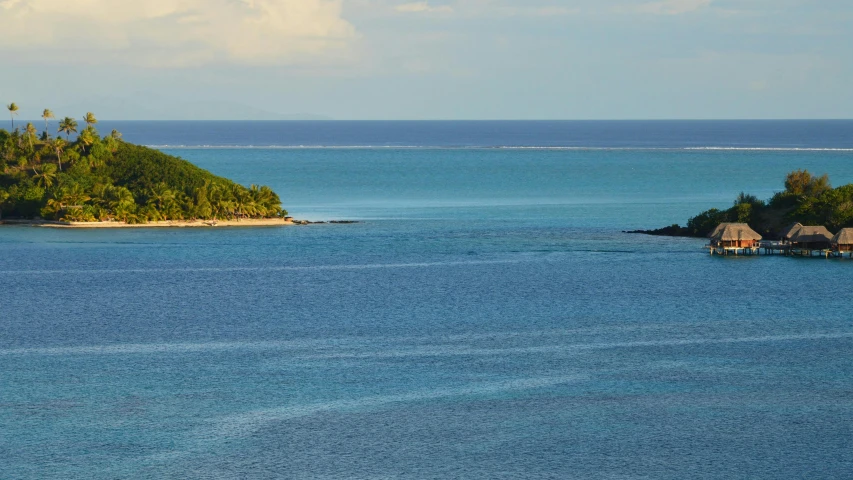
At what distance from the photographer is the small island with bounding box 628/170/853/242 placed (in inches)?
4087

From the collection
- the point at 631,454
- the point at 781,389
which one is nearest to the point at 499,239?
the point at 781,389

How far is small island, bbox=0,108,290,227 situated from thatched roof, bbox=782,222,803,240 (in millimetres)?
52119

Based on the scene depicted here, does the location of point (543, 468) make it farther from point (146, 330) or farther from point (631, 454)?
point (146, 330)

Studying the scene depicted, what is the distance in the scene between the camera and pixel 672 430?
154 feet

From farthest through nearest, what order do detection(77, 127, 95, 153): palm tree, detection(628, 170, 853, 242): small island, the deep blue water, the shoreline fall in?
detection(77, 127, 95, 153): palm tree
the shoreline
detection(628, 170, 853, 242): small island
the deep blue water

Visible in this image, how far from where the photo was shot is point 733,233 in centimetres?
10056

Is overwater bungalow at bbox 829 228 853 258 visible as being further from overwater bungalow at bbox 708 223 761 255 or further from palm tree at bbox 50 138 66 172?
palm tree at bbox 50 138 66 172

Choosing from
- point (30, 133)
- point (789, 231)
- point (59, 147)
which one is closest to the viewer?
point (789, 231)

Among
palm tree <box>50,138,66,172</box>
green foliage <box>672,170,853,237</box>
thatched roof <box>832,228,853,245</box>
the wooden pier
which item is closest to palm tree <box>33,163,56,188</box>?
palm tree <box>50,138,66,172</box>

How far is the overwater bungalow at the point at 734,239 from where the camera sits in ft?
330

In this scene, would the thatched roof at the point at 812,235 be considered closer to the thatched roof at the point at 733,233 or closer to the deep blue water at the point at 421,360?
the thatched roof at the point at 733,233

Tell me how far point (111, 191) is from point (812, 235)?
A: 7250 centimetres

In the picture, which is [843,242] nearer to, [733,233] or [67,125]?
[733,233]

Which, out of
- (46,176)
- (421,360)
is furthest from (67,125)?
(421,360)
